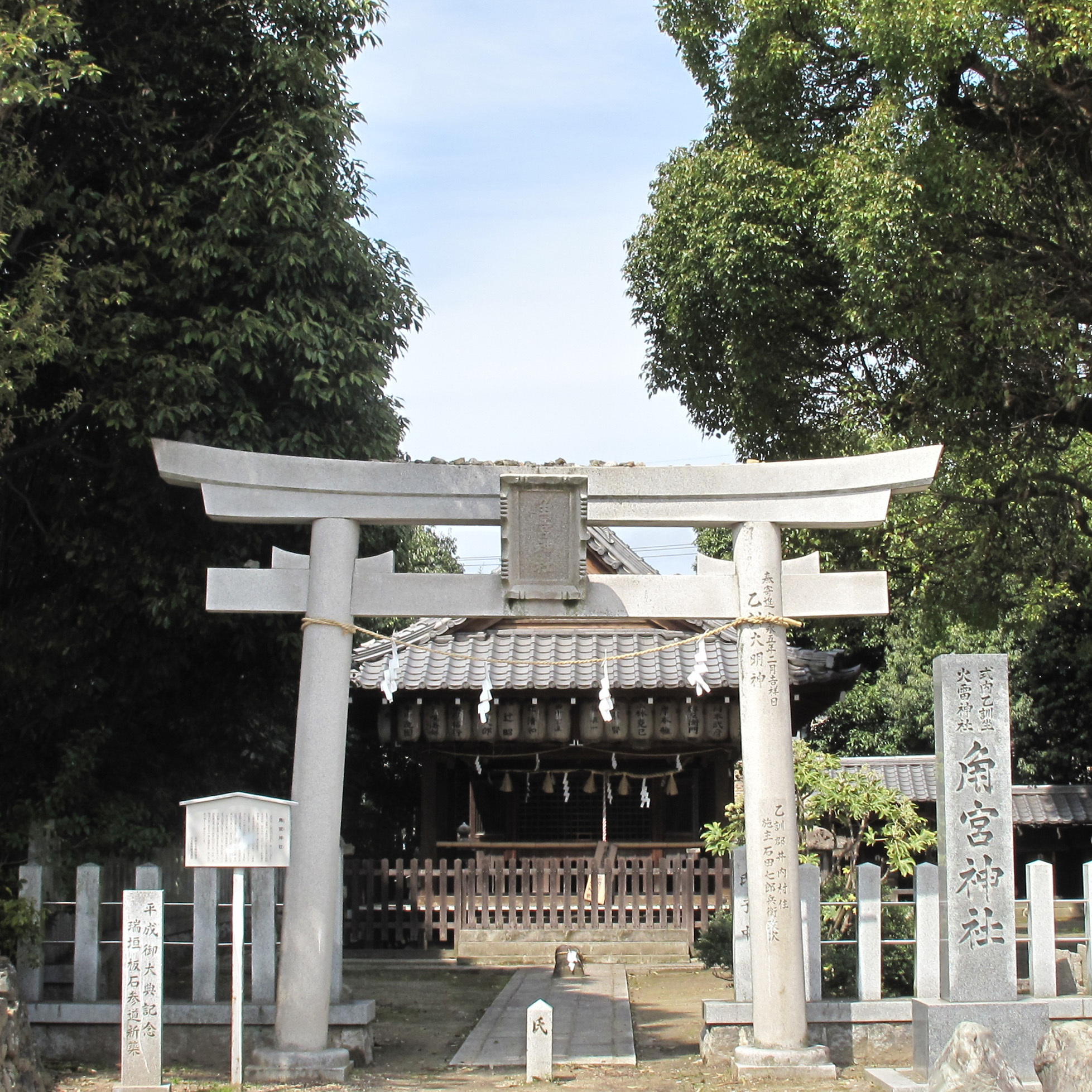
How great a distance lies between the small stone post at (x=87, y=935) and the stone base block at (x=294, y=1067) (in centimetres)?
174

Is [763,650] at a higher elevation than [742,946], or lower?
higher

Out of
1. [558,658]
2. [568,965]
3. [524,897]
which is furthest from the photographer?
[558,658]

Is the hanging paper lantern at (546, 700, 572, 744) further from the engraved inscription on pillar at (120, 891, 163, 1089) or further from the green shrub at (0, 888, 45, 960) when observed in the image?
the engraved inscription on pillar at (120, 891, 163, 1089)

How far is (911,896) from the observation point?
68.1ft

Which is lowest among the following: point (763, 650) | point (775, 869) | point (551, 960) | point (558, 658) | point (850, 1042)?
point (551, 960)

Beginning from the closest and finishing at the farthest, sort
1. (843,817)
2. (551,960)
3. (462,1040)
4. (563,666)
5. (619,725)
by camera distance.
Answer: (462,1040)
(843,817)
(563,666)
(551,960)
(619,725)

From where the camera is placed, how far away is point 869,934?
931 centimetres

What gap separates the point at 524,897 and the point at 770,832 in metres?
7.82

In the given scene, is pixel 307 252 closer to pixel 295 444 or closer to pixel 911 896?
pixel 295 444

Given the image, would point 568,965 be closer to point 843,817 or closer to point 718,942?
point 718,942

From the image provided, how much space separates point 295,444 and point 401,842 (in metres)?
13.7

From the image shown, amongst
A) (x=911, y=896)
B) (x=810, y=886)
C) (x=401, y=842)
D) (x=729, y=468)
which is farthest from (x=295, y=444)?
(x=911, y=896)

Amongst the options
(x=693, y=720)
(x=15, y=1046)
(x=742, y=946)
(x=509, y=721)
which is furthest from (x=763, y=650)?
(x=509, y=721)

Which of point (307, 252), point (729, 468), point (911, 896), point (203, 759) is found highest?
point (307, 252)
